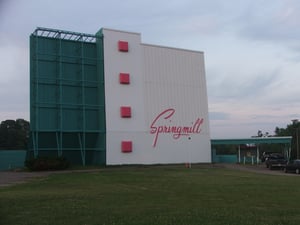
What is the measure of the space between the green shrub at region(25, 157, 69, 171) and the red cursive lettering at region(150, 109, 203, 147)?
12.6m

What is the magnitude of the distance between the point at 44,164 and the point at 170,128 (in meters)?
17.0

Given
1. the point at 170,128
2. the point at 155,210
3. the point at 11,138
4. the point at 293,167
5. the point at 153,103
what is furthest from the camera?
the point at 11,138

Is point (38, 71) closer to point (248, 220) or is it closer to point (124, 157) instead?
point (124, 157)

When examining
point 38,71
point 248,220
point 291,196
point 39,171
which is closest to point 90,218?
point 248,220

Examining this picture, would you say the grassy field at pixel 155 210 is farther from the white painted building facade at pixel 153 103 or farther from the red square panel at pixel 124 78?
the red square panel at pixel 124 78

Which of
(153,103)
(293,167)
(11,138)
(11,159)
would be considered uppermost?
(153,103)

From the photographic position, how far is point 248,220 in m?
11.4

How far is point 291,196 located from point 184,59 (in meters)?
40.1

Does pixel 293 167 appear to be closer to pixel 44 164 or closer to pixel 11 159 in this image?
pixel 44 164

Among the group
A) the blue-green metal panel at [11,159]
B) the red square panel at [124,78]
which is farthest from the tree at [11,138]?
the red square panel at [124,78]

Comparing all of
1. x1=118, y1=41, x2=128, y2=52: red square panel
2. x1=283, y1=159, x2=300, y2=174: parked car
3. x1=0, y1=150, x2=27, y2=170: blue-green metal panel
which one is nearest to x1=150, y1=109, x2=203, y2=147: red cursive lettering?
x1=118, y1=41, x2=128, y2=52: red square panel

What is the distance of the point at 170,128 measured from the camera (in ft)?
181

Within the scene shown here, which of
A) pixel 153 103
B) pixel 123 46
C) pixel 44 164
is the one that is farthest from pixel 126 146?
pixel 123 46

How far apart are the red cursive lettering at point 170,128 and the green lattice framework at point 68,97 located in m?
6.38
